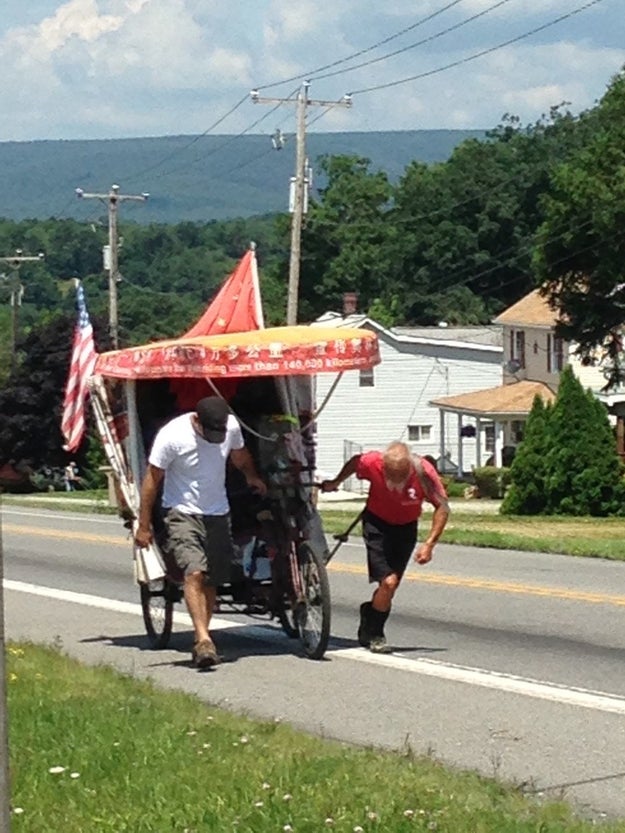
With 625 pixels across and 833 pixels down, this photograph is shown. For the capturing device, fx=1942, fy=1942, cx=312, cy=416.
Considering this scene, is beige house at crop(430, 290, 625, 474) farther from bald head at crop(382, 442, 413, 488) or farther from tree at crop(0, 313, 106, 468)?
bald head at crop(382, 442, 413, 488)

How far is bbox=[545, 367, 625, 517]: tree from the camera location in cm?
3925

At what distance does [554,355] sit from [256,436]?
5688 centimetres

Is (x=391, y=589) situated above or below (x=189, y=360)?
below

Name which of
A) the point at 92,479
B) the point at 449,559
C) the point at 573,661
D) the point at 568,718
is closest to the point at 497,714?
the point at 568,718

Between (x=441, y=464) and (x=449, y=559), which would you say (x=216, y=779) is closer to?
(x=449, y=559)

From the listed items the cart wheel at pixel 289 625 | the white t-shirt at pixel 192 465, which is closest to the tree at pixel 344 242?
the cart wheel at pixel 289 625

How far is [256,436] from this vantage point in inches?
555

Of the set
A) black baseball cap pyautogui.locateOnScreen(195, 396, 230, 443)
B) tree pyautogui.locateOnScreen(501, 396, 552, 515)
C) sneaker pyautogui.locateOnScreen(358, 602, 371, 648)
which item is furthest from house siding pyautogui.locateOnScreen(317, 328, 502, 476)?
black baseball cap pyautogui.locateOnScreen(195, 396, 230, 443)

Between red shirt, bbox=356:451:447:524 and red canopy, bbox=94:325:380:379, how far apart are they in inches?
28.4

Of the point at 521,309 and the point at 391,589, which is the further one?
the point at 521,309

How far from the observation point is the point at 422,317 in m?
114

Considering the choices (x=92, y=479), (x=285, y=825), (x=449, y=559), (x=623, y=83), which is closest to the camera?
(x=285, y=825)

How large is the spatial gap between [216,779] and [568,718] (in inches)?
123

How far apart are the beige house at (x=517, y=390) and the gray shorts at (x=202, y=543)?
53755mm
